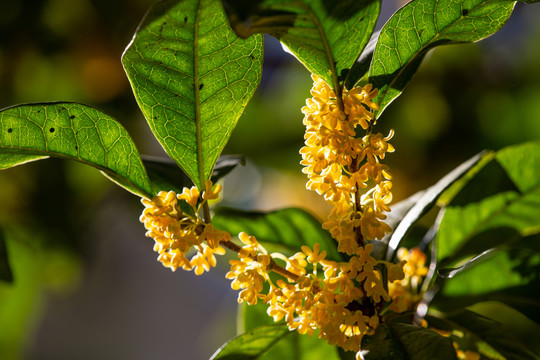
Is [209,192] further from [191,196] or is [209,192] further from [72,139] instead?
[72,139]

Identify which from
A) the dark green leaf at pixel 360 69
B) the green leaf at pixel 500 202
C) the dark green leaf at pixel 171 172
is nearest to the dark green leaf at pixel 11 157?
the dark green leaf at pixel 171 172

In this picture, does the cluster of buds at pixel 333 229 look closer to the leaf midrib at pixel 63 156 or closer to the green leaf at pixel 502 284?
the leaf midrib at pixel 63 156

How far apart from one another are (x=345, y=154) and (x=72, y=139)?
1.11ft

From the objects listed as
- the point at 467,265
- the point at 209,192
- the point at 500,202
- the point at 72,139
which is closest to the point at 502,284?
the point at 500,202

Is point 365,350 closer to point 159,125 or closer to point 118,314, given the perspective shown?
point 159,125

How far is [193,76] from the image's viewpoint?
67 cm

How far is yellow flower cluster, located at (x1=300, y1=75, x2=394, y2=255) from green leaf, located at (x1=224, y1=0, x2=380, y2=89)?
27 millimetres

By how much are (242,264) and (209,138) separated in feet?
0.55

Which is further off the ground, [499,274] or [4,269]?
[4,269]

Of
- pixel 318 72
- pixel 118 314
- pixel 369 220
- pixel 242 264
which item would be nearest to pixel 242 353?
pixel 242 264

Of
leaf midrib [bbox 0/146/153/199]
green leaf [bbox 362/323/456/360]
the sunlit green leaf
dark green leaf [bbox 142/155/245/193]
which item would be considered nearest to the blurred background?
the sunlit green leaf

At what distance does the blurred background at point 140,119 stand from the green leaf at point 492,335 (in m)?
1.05

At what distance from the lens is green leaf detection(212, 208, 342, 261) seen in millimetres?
893

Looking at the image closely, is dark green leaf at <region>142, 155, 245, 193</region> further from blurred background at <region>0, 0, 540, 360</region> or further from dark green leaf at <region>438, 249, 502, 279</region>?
blurred background at <region>0, 0, 540, 360</region>
